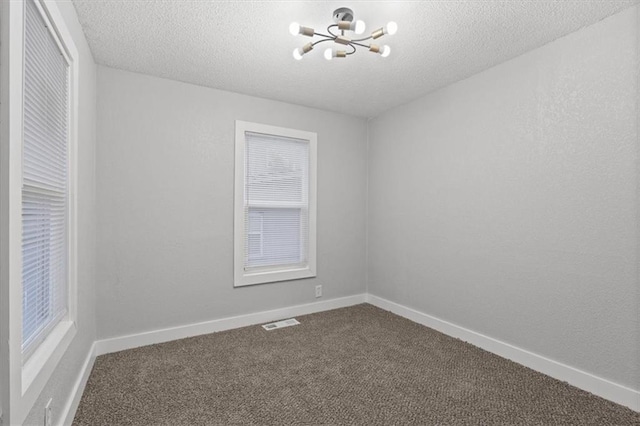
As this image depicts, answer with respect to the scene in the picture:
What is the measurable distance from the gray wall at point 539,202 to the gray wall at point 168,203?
148cm

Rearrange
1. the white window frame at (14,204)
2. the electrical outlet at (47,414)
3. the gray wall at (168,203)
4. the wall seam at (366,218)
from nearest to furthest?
the white window frame at (14,204)
the electrical outlet at (47,414)
the gray wall at (168,203)
the wall seam at (366,218)

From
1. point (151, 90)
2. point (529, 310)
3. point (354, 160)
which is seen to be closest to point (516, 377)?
point (529, 310)

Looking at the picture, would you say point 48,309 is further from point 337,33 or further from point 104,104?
point 337,33

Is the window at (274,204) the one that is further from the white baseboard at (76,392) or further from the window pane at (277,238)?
the white baseboard at (76,392)

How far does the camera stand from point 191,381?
212 cm

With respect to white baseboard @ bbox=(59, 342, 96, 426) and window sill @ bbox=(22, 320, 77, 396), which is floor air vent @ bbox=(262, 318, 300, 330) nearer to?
white baseboard @ bbox=(59, 342, 96, 426)

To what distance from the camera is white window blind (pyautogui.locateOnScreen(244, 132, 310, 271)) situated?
3244 millimetres

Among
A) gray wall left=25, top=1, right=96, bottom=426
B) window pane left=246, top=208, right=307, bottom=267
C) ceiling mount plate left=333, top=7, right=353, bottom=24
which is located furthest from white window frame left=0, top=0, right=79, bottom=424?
window pane left=246, top=208, right=307, bottom=267

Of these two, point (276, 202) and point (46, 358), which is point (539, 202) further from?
point (46, 358)

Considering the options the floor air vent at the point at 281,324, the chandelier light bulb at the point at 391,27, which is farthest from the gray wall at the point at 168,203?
the chandelier light bulb at the point at 391,27

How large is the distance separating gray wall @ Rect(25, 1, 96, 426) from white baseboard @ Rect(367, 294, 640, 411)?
2.77m

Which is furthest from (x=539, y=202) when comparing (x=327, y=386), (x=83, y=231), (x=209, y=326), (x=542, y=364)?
(x=83, y=231)

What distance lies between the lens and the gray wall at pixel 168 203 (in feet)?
8.48

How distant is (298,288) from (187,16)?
2.59m
